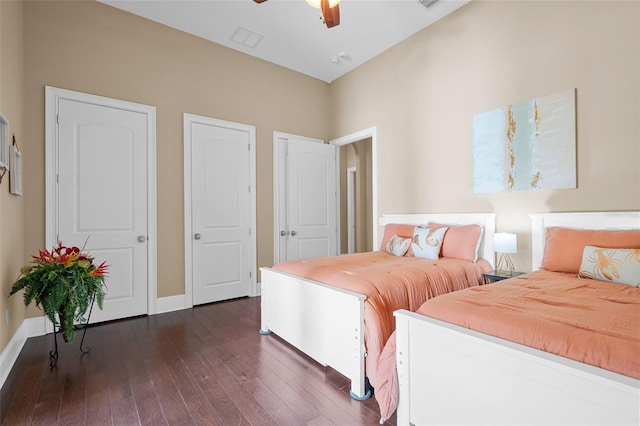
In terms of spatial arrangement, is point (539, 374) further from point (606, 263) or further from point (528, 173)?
point (528, 173)

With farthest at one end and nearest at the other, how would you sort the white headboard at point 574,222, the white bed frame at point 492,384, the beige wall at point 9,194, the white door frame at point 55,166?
the white door frame at point 55,166 → the white headboard at point 574,222 → the beige wall at point 9,194 → the white bed frame at point 492,384

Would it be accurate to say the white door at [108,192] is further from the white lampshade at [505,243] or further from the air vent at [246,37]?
the white lampshade at [505,243]

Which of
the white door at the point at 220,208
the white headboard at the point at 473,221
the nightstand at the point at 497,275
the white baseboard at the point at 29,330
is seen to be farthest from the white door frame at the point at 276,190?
the nightstand at the point at 497,275

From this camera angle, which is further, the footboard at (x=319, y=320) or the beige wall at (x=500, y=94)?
the beige wall at (x=500, y=94)

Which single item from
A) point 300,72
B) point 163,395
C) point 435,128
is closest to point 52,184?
point 163,395

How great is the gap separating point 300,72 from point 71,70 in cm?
284

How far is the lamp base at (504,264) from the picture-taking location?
292 centimetres

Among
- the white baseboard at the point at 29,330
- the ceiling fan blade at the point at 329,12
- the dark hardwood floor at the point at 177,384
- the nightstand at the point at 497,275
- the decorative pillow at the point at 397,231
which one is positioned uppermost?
the ceiling fan blade at the point at 329,12

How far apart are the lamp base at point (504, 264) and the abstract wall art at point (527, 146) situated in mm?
644

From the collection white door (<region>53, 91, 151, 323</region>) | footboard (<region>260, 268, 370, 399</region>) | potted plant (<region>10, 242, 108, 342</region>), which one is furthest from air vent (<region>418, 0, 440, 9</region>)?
potted plant (<region>10, 242, 108, 342</region>)

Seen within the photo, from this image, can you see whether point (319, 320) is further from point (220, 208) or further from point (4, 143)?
point (4, 143)

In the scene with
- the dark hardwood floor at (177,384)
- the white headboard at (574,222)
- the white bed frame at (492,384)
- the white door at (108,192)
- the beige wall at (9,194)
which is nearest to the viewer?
the white bed frame at (492,384)

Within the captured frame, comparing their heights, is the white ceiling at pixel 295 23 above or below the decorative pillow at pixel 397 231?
above

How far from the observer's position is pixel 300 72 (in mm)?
4719
